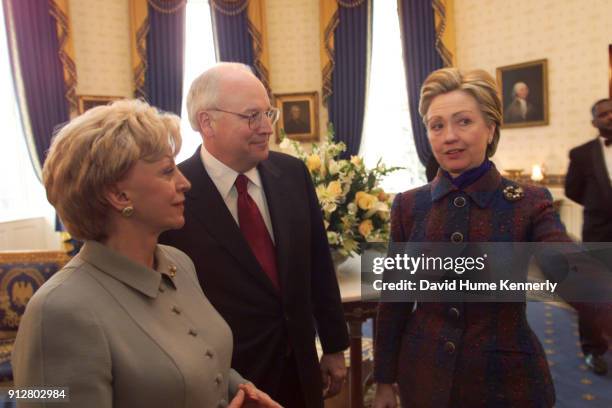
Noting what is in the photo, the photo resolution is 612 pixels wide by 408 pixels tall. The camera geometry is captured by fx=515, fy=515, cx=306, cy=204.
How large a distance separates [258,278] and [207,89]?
2.64ft

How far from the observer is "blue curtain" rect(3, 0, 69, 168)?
7781 mm

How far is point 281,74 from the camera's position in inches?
379

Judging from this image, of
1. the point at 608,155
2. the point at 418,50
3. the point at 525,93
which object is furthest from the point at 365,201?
the point at 418,50

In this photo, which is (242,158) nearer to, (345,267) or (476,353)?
(476,353)

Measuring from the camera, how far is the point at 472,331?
60.8 inches

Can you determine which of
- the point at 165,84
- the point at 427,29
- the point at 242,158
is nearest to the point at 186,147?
the point at 165,84

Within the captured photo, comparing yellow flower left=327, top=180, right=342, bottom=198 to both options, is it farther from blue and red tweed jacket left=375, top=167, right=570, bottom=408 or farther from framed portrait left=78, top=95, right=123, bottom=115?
framed portrait left=78, top=95, right=123, bottom=115

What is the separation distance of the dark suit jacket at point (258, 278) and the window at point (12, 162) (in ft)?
22.6

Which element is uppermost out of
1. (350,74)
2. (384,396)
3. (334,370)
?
(350,74)

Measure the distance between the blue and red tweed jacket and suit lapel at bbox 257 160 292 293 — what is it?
0.47 metres

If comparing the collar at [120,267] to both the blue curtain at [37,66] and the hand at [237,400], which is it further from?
the blue curtain at [37,66]

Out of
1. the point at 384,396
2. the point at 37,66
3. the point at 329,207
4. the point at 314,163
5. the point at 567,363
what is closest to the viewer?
the point at 384,396

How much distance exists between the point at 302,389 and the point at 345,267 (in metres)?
1.54

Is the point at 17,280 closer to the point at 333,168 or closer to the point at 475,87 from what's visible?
the point at 333,168
